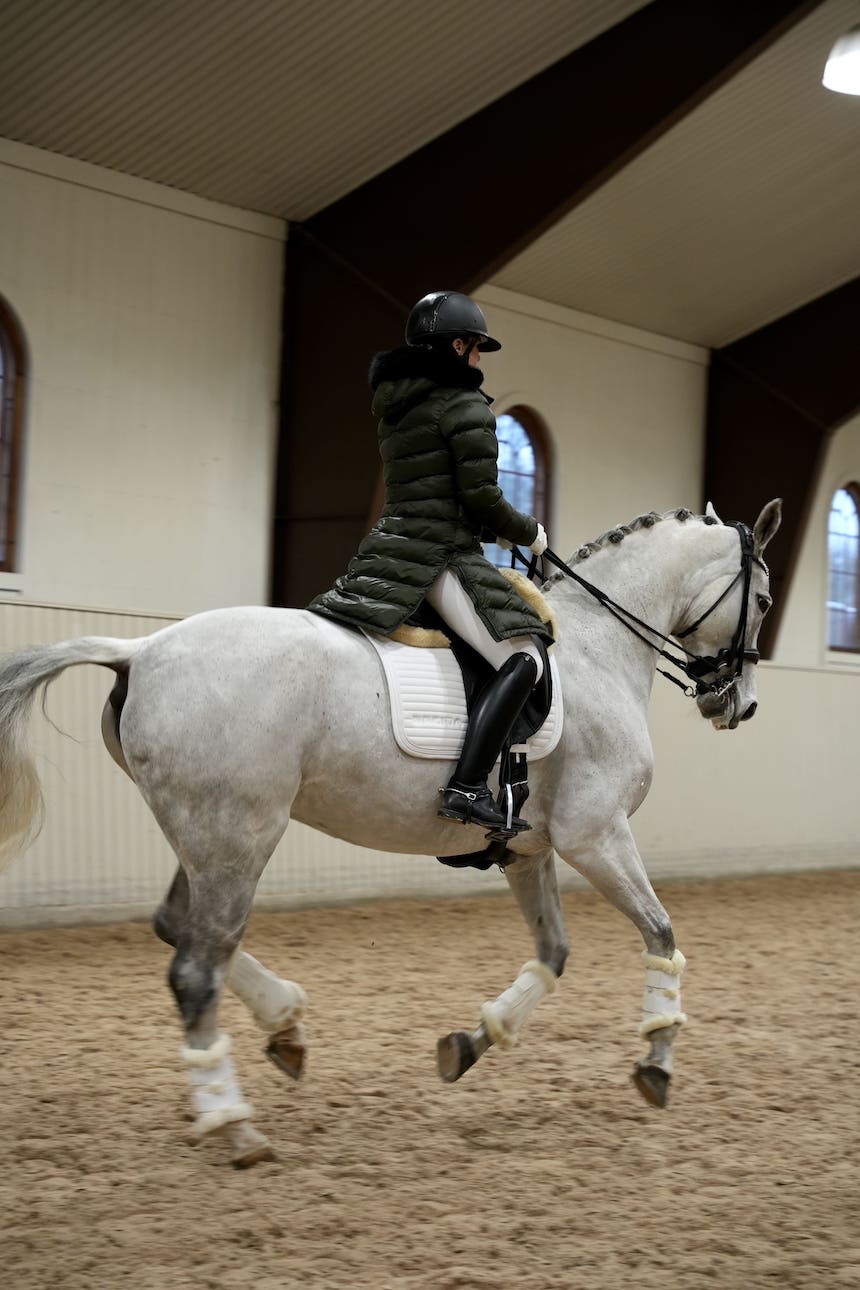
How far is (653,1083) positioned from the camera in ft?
13.1

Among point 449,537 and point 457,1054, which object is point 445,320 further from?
point 457,1054

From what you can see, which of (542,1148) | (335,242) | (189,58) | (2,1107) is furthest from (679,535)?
(335,242)

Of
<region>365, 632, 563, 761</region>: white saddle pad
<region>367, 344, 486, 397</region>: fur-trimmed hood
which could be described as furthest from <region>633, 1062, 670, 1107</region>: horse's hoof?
<region>367, 344, 486, 397</region>: fur-trimmed hood

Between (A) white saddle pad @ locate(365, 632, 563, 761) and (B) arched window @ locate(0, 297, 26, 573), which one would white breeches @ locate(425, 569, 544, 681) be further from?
(B) arched window @ locate(0, 297, 26, 573)

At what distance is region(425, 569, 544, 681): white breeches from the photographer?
12.7 feet

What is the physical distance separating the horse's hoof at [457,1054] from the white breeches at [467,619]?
47.1 inches

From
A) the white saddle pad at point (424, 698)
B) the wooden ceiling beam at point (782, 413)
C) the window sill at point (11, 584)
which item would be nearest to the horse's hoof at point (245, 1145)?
the white saddle pad at point (424, 698)

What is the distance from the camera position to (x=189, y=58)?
8.18m

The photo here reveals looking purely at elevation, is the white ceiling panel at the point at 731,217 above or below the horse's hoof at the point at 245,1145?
above

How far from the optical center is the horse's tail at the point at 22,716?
352cm

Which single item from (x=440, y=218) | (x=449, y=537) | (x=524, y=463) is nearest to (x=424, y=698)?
(x=449, y=537)

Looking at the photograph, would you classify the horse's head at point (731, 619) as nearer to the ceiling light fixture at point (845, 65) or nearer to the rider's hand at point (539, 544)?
the rider's hand at point (539, 544)

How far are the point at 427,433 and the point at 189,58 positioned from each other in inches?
218

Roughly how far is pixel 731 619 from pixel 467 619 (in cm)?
117
